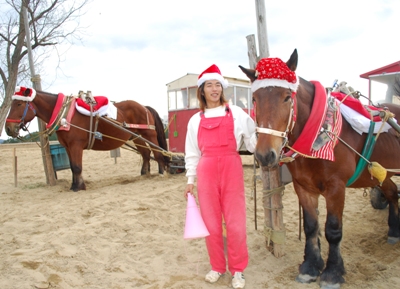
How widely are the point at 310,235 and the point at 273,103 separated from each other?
4.62 feet

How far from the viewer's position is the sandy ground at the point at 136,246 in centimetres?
284

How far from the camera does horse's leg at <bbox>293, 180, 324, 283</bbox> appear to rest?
2.96 m

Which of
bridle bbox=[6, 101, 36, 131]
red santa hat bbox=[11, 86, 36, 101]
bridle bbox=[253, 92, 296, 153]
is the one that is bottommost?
bridle bbox=[253, 92, 296, 153]

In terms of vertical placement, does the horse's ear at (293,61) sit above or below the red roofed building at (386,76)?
below

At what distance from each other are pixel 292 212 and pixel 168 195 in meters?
1.84

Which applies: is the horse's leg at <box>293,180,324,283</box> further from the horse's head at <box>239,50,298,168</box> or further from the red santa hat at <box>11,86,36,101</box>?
the red santa hat at <box>11,86,36,101</box>

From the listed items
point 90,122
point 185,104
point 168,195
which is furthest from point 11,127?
point 185,104

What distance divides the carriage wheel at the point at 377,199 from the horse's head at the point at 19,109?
569cm

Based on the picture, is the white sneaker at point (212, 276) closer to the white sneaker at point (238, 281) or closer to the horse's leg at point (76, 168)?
the white sneaker at point (238, 281)

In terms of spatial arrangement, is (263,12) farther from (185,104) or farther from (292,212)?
(185,104)

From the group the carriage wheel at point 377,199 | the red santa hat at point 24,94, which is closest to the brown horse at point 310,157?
the carriage wheel at point 377,199

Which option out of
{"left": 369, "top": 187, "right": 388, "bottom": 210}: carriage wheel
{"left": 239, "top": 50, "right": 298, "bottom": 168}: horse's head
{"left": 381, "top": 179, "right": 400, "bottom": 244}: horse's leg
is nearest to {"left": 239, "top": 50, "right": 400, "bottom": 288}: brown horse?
{"left": 239, "top": 50, "right": 298, "bottom": 168}: horse's head

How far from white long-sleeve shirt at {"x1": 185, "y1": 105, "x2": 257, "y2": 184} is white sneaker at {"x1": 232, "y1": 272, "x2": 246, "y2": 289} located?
0.83 metres

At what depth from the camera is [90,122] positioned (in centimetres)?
634
